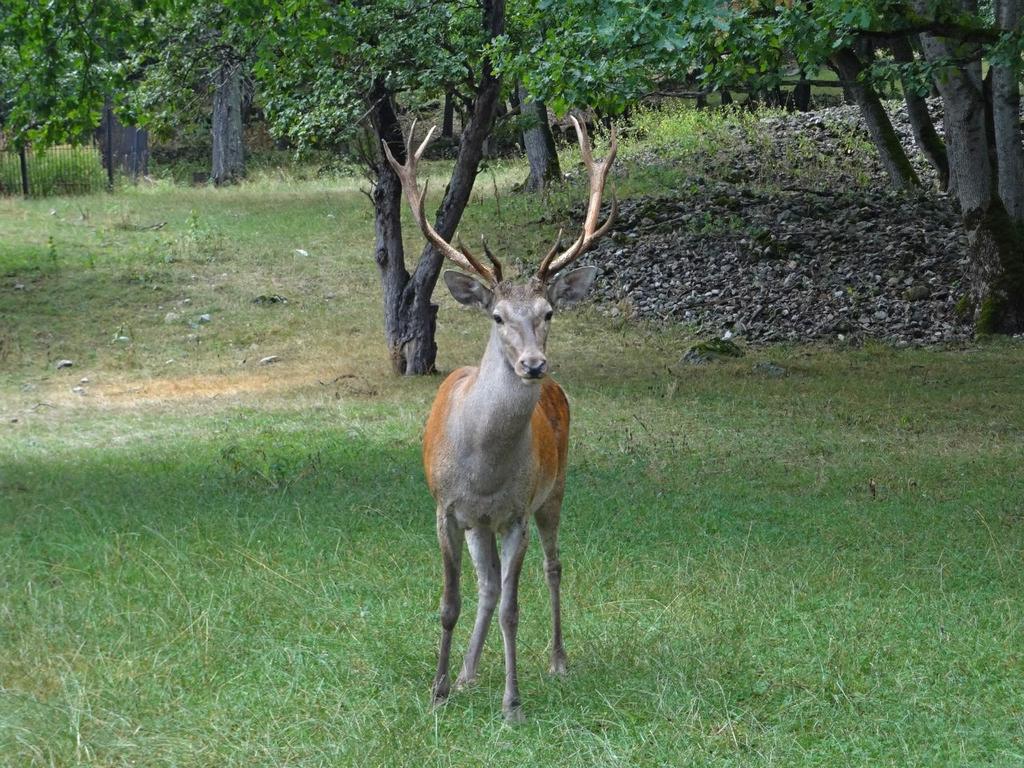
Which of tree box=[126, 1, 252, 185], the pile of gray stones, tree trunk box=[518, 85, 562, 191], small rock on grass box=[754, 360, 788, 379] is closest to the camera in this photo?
tree box=[126, 1, 252, 185]

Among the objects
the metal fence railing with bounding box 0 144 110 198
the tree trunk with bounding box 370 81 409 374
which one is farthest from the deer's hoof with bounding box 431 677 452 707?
the metal fence railing with bounding box 0 144 110 198

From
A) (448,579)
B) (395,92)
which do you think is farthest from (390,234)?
(448,579)

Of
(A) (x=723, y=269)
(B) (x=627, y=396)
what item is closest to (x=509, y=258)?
(A) (x=723, y=269)

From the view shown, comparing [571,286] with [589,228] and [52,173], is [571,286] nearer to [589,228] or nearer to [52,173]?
[589,228]

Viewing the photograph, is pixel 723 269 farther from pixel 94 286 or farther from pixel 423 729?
pixel 423 729

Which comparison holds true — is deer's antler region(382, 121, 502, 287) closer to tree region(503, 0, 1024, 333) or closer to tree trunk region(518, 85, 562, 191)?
tree region(503, 0, 1024, 333)

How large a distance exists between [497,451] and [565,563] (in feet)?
6.73

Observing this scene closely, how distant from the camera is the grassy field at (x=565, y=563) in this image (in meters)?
4.88

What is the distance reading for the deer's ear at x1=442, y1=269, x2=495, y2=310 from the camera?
5484mm

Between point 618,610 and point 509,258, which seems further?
point 509,258

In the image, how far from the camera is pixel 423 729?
4.96m

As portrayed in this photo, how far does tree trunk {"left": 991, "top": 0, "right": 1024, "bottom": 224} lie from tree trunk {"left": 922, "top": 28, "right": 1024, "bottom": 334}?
0.49m

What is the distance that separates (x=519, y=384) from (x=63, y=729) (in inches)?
78.7

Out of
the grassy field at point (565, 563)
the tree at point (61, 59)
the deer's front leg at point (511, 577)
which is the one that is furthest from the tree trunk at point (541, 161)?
the deer's front leg at point (511, 577)
